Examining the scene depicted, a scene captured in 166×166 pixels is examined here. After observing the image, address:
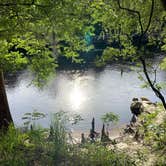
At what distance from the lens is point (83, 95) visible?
31.3 m

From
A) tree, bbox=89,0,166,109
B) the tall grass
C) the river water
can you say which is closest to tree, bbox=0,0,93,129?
tree, bbox=89,0,166,109

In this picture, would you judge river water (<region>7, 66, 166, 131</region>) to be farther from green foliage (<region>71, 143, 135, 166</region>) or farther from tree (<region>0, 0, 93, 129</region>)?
green foliage (<region>71, 143, 135, 166</region>)

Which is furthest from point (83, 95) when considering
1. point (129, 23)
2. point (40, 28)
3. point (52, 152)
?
point (52, 152)

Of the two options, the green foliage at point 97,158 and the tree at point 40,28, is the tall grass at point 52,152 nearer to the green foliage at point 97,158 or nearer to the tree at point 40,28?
the green foliage at point 97,158

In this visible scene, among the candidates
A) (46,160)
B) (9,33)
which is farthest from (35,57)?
(46,160)

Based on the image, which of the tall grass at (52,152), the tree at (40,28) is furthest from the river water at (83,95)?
the tall grass at (52,152)

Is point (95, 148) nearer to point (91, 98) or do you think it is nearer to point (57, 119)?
point (57, 119)

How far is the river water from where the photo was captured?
2722cm

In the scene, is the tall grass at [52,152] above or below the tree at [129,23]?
below

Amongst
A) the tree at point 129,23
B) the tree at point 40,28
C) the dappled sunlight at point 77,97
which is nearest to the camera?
the tree at point 40,28

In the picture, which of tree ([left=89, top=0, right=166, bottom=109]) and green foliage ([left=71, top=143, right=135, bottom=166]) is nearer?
green foliage ([left=71, top=143, right=135, bottom=166])

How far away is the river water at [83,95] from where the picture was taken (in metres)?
27.2

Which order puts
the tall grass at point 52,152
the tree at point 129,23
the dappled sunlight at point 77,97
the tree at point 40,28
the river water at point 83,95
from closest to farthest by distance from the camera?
the tall grass at point 52,152
the tree at point 40,28
the tree at point 129,23
the river water at point 83,95
the dappled sunlight at point 77,97

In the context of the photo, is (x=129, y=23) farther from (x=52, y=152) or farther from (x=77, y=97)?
(x=77, y=97)
